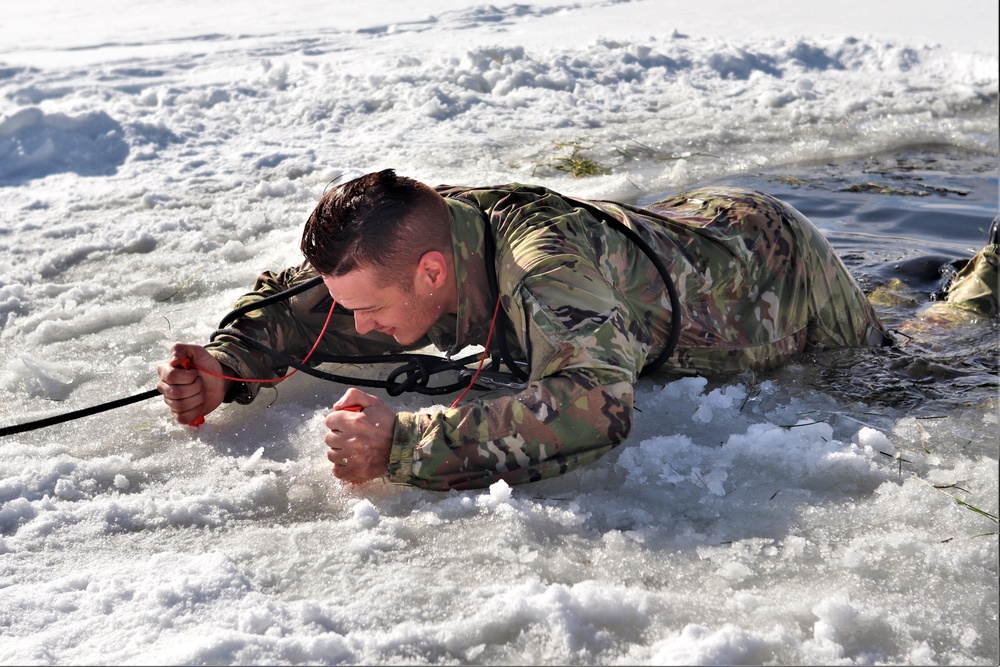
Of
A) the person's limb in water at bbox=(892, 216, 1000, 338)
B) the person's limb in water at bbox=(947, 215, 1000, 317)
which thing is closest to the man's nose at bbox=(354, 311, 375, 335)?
the person's limb in water at bbox=(892, 216, 1000, 338)

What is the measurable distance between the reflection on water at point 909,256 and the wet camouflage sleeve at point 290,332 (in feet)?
4.89

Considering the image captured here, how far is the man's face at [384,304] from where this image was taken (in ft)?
8.61

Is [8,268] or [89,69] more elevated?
[89,69]

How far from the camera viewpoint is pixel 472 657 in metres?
2.00

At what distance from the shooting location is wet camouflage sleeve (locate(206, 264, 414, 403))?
3131 millimetres

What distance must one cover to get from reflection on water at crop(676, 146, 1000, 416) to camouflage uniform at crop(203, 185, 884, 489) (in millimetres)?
196

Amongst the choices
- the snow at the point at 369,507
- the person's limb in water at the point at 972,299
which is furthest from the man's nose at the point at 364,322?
the person's limb in water at the point at 972,299

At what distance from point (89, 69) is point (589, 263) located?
734cm

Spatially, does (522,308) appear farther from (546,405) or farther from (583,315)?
(546,405)

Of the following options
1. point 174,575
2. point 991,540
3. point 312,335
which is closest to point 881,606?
point 991,540

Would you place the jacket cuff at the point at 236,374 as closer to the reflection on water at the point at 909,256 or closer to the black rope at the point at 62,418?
the black rope at the point at 62,418

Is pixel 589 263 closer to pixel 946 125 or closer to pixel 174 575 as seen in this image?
pixel 174 575

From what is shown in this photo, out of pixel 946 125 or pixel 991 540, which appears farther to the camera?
pixel 946 125

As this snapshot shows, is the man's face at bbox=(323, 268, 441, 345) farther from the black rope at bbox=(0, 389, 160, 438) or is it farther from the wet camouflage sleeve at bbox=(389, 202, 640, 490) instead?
the black rope at bbox=(0, 389, 160, 438)
